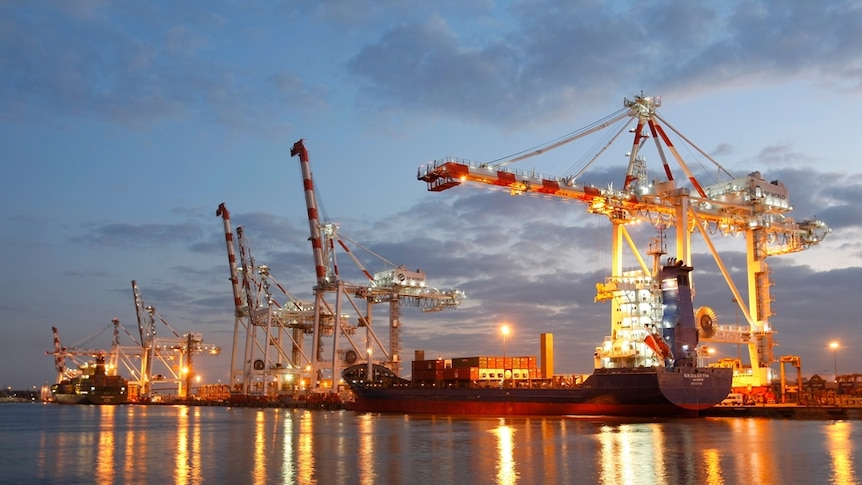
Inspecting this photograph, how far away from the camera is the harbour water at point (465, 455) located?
75.3 ft

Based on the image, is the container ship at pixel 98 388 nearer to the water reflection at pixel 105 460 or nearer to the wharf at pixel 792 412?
the water reflection at pixel 105 460

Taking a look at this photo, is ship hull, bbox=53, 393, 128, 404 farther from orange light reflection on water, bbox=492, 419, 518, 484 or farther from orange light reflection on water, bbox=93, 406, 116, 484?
orange light reflection on water, bbox=492, 419, 518, 484

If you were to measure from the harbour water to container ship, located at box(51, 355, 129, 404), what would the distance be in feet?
308

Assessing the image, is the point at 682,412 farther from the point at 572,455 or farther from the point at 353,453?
the point at 353,453

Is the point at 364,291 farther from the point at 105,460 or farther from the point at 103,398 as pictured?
the point at 103,398

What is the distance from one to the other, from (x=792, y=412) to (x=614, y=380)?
37.3 ft

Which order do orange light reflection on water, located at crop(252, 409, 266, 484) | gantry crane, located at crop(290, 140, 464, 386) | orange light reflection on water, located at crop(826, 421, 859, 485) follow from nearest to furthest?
orange light reflection on water, located at crop(826, 421, 859, 485)
orange light reflection on water, located at crop(252, 409, 266, 484)
gantry crane, located at crop(290, 140, 464, 386)

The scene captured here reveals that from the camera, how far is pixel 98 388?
131 meters

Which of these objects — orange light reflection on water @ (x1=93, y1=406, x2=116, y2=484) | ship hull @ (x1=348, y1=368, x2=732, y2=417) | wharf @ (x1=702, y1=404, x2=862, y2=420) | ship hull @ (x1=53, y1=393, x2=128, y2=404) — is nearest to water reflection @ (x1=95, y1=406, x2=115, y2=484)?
orange light reflection on water @ (x1=93, y1=406, x2=116, y2=484)

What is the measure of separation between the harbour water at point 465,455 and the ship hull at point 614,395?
326 cm

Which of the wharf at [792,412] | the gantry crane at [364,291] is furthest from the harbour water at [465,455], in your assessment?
the gantry crane at [364,291]

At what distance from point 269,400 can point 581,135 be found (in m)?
53.3

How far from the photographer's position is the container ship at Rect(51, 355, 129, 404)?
431ft

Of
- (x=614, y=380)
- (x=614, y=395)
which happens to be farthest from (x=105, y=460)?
(x=614, y=395)
